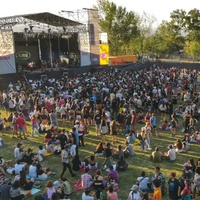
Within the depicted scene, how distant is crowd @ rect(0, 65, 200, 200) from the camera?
837 centimetres

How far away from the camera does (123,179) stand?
9.92 metres

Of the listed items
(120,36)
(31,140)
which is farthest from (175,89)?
(120,36)

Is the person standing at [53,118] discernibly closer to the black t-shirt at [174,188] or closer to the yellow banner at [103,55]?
the black t-shirt at [174,188]

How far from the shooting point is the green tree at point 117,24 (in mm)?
56750

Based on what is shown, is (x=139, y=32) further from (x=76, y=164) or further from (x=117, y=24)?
(x=76, y=164)

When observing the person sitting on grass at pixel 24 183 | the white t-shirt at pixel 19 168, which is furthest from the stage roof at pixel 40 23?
the person sitting on grass at pixel 24 183

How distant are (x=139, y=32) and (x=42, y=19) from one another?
33140 millimetres

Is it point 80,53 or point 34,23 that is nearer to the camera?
point 34,23

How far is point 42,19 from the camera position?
28.9 m

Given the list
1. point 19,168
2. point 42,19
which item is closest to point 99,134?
point 19,168

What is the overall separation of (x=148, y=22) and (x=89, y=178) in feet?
211

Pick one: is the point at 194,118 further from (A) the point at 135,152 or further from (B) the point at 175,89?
(B) the point at 175,89

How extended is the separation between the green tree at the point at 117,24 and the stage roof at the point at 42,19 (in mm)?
25985

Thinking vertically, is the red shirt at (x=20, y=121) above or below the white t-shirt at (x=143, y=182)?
above
